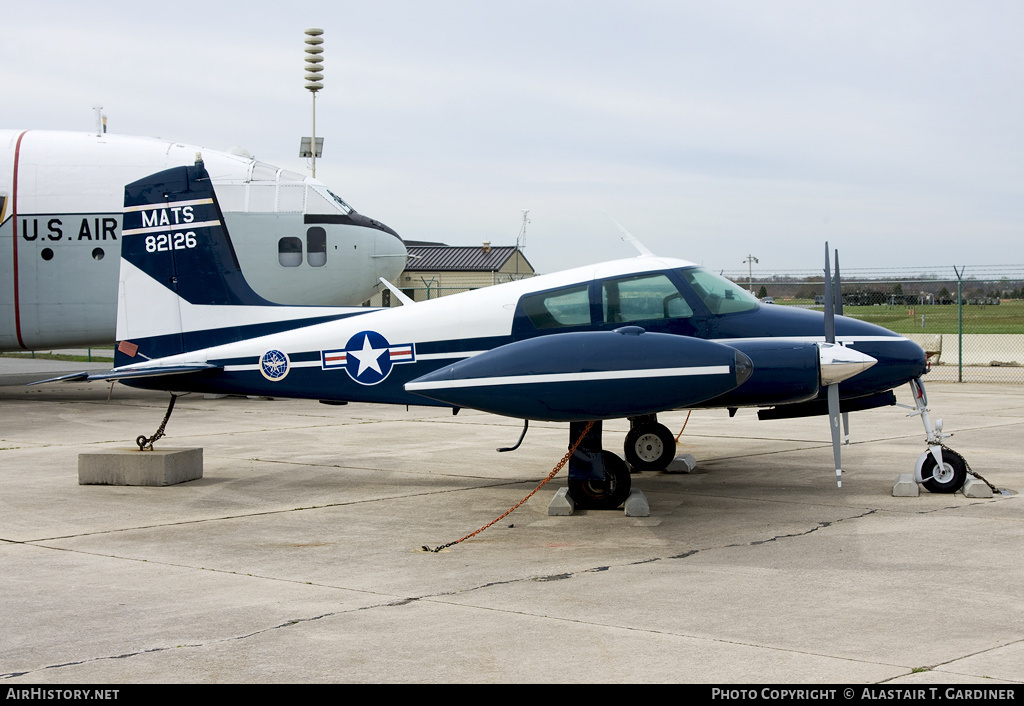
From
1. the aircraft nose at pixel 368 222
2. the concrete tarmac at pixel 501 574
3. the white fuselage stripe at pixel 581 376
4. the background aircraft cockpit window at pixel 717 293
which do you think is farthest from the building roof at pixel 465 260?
the white fuselage stripe at pixel 581 376

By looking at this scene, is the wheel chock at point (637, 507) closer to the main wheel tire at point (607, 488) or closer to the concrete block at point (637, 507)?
the concrete block at point (637, 507)

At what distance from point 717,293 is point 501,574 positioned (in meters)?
4.29

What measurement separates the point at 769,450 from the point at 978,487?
12.8 feet

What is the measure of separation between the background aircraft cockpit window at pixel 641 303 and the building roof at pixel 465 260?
168 feet

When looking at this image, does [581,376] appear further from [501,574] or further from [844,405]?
[844,405]

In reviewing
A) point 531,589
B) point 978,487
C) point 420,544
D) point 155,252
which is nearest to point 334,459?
point 155,252

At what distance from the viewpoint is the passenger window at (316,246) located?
755 inches

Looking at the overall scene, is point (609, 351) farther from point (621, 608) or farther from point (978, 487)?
point (978, 487)

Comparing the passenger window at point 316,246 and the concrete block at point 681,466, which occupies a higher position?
the passenger window at point 316,246

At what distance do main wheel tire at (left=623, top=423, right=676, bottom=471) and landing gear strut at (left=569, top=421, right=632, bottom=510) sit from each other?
2.37 metres

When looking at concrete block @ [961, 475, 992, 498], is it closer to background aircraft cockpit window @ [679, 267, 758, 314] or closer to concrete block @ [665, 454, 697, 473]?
background aircraft cockpit window @ [679, 267, 758, 314]

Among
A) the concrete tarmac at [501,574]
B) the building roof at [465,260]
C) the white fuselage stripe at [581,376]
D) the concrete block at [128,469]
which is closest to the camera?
the concrete tarmac at [501,574]

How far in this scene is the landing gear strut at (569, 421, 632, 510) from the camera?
9.29 meters

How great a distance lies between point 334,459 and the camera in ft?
42.7
